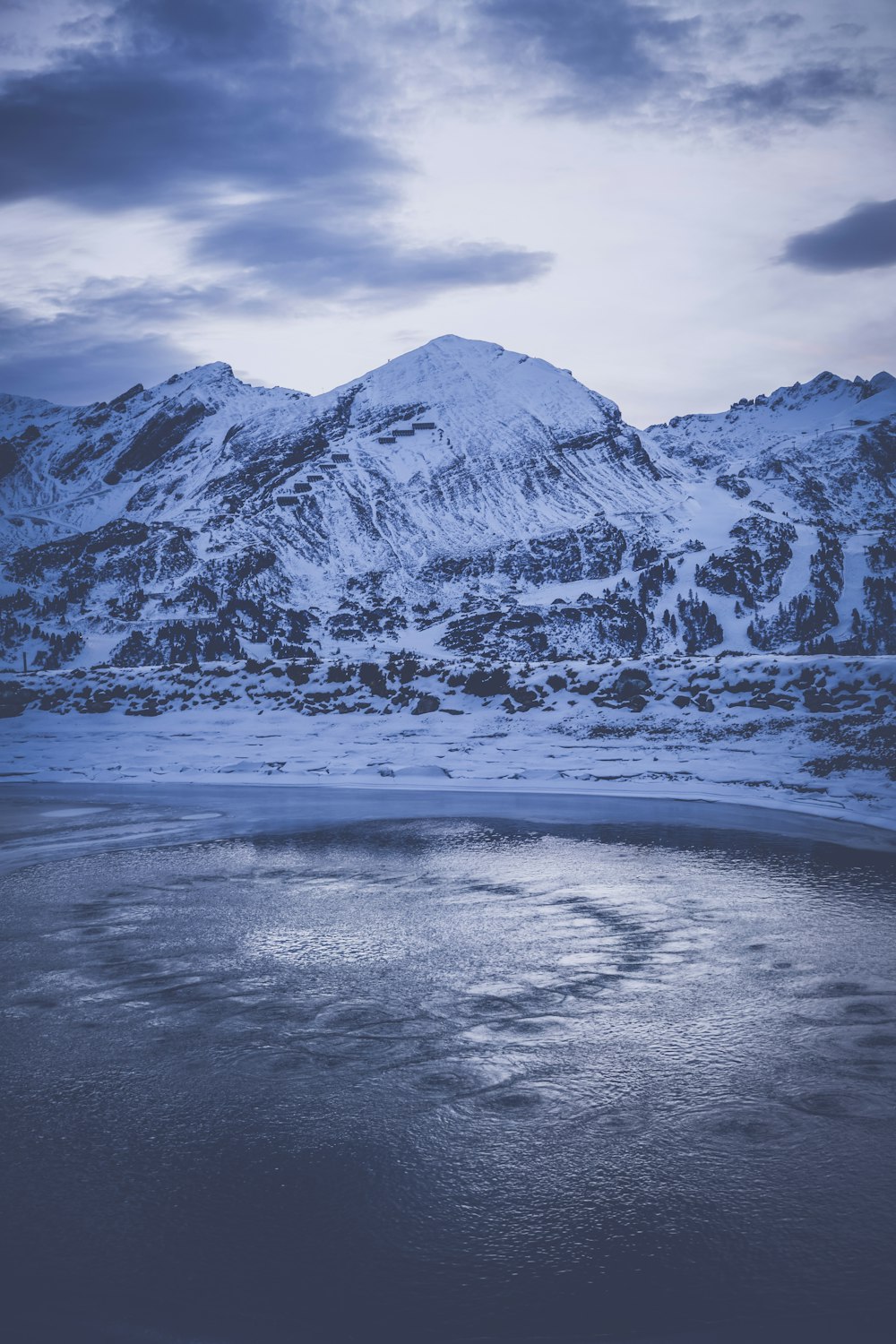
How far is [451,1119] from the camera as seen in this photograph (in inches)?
279

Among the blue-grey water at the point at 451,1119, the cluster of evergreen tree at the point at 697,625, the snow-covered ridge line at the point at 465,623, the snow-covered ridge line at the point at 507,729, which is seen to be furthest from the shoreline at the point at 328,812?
the cluster of evergreen tree at the point at 697,625

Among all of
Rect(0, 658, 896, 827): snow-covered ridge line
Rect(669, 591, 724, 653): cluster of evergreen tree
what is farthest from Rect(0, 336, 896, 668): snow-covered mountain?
Rect(0, 658, 896, 827): snow-covered ridge line

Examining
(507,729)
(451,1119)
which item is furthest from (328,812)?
(451,1119)

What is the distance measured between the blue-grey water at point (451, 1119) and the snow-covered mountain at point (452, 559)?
246 feet

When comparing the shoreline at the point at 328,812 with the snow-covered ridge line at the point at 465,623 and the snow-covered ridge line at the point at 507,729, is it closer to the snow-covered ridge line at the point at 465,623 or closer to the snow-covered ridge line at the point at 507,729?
the snow-covered ridge line at the point at 507,729

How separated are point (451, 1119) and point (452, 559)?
142 meters

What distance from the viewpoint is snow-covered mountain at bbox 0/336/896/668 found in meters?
110

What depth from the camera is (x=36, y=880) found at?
50.1ft

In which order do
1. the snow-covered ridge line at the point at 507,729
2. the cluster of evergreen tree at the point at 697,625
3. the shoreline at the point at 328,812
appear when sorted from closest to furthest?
the shoreline at the point at 328,812 < the snow-covered ridge line at the point at 507,729 < the cluster of evergreen tree at the point at 697,625

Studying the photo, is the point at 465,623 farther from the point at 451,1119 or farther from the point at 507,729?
the point at 451,1119

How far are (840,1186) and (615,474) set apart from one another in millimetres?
183261

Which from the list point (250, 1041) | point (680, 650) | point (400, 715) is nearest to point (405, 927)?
point (250, 1041)

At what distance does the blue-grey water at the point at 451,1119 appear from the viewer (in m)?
5.15

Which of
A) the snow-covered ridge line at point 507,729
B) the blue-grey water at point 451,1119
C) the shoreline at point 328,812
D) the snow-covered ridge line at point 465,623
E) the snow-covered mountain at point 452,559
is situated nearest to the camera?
the blue-grey water at point 451,1119
